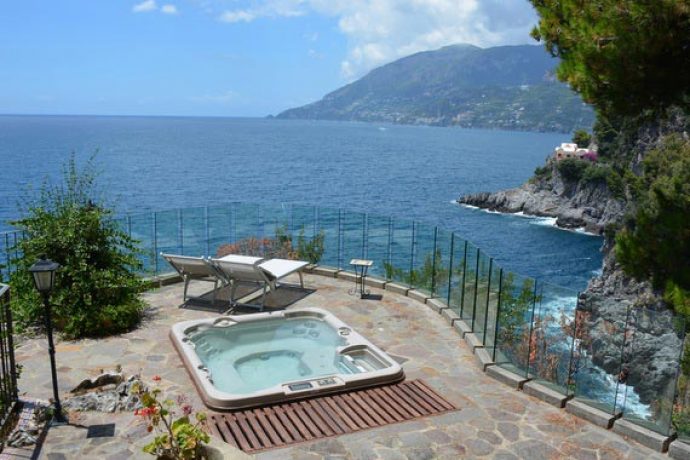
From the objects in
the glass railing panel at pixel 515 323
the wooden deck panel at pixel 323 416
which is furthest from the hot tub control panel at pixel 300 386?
the glass railing panel at pixel 515 323

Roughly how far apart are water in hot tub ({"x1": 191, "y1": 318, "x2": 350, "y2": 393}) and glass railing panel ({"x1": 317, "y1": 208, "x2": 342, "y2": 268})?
3602 millimetres

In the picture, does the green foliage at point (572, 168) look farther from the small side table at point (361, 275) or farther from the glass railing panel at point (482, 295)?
the glass railing panel at point (482, 295)

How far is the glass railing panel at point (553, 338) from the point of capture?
678 centimetres

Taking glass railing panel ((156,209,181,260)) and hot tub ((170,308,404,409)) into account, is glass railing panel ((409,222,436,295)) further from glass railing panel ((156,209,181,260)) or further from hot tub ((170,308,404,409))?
glass railing panel ((156,209,181,260))

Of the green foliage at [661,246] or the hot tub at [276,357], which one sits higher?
the green foliage at [661,246]

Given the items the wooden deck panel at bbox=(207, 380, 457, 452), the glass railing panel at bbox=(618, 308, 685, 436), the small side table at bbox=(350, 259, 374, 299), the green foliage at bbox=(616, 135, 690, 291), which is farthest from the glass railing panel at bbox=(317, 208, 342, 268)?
the glass railing panel at bbox=(618, 308, 685, 436)

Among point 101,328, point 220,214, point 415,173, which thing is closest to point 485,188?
point 415,173

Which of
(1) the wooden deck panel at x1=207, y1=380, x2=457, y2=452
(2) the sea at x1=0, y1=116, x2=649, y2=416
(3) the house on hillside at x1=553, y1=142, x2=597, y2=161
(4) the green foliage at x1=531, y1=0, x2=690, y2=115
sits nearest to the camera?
(1) the wooden deck panel at x1=207, y1=380, x2=457, y2=452

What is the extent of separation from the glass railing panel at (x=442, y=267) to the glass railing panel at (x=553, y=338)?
9.00ft

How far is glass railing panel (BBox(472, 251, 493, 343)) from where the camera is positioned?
823 centimetres

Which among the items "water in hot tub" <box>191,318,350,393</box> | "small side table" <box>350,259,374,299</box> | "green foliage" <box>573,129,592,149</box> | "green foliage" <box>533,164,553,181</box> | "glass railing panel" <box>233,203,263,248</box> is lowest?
"green foliage" <box>533,164,553,181</box>

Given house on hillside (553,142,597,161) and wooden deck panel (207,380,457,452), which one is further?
house on hillside (553,142,597,161)

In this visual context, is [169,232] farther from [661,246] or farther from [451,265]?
[661,246]

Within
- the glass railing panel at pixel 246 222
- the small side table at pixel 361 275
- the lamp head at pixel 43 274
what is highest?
the lamp head at pixel 43 274
